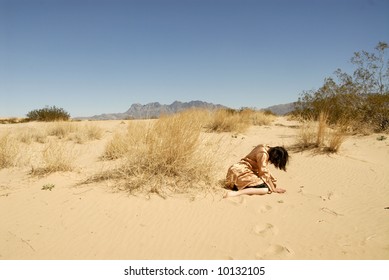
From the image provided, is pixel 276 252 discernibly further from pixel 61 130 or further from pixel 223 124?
pixel 61 130

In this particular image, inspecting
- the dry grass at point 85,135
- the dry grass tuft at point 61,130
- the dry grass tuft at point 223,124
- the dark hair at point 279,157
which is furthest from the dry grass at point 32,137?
the dark hair at point 279,157

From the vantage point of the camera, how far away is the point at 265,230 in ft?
12.8

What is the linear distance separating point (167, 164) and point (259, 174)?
1561 mm

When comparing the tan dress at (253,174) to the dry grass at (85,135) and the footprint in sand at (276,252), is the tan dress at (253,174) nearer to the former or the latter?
the footprint in sand at (276,252)

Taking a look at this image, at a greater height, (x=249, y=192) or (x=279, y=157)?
(x=279, y=157)

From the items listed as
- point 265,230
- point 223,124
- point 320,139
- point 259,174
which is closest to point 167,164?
point 259,174

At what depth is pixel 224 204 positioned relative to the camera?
4.62 metres

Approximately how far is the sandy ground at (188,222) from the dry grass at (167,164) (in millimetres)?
265

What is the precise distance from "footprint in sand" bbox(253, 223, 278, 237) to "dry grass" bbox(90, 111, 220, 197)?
4.30 feet

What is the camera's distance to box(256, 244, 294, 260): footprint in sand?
328 centimetres

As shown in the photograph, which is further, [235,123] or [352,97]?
[352,97]
